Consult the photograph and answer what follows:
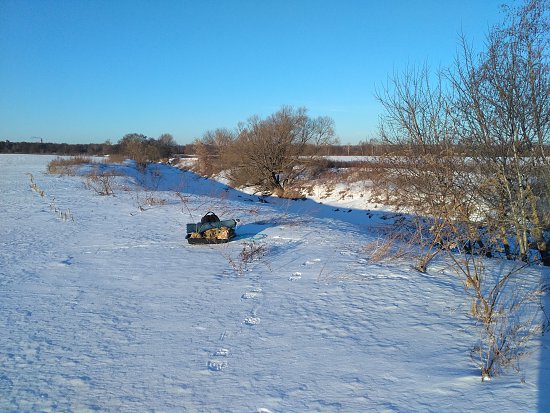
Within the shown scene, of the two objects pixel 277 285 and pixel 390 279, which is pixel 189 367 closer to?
pixel 277 285

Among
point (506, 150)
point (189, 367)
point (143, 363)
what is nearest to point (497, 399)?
point (189, 367)

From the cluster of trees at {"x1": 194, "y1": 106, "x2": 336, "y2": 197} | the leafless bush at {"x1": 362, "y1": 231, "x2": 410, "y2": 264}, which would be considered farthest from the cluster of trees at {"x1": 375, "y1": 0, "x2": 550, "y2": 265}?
the cluster of trees at {"x1": 194, "y1": 106, "x2": 336, "y2": 197}

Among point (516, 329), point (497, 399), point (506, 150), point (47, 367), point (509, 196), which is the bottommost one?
point (47, 367)

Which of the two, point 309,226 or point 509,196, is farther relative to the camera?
point 309,226

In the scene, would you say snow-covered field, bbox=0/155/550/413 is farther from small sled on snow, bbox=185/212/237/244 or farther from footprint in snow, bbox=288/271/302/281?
small sled on snow, bbox=185/212/237/244

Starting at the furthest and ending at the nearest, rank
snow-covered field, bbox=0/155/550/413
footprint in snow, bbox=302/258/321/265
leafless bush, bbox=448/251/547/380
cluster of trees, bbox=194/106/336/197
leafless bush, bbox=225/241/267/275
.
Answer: cluster of trees, bbox=194/106/336/197 → footprint in snow, bbox=302/258/321/265 → leafless bush, bbox=225/241/267/275 → leafless bush, bbox=448/251/547/380 → snow-covered field, bbox=0/155/550/413

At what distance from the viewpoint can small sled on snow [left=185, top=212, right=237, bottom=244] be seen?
7.29 m

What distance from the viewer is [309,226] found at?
8797 millimetres

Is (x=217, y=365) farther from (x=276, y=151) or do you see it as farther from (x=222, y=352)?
(x=276, y=151)

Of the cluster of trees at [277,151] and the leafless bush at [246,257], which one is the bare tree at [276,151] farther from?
the leafless bush at [246,257]

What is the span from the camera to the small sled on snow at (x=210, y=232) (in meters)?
7.29

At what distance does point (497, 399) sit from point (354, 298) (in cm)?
216

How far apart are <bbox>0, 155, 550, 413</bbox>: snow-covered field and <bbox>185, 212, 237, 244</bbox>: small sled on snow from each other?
0.21 m

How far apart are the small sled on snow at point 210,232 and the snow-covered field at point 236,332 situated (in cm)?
21
